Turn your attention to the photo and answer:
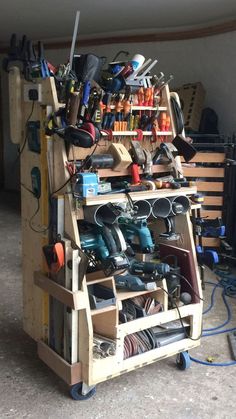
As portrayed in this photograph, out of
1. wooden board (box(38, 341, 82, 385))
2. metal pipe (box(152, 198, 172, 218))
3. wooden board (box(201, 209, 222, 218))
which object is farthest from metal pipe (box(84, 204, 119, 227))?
wooden board (box(201, 209, 222, 218))

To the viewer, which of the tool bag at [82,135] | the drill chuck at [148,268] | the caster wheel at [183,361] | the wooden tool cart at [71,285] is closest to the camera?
the tool bag at [82,135]

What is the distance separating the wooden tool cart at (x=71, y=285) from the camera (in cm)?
182

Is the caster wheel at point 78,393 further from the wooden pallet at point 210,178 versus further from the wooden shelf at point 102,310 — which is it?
the wooden pallet at point 210,178

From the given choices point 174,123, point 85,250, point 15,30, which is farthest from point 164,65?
point 85,250

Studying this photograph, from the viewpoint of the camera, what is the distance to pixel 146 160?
2076 mm

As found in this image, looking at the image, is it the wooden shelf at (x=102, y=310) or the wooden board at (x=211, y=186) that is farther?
the wooden board at (x=211, y=186)

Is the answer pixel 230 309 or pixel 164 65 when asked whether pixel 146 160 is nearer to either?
pixel 230 309

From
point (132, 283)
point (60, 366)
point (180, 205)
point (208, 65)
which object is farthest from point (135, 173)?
point (208, 65)

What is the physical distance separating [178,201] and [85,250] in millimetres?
527

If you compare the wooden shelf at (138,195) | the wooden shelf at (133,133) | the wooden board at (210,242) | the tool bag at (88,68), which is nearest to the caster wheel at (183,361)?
the wooden shelf at (138,195)

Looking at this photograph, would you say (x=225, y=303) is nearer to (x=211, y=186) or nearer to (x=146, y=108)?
(x=211, y=186)

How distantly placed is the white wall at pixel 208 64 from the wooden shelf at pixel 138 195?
2345mm

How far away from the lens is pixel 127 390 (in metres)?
2.02

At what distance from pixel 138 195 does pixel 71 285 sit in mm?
485
